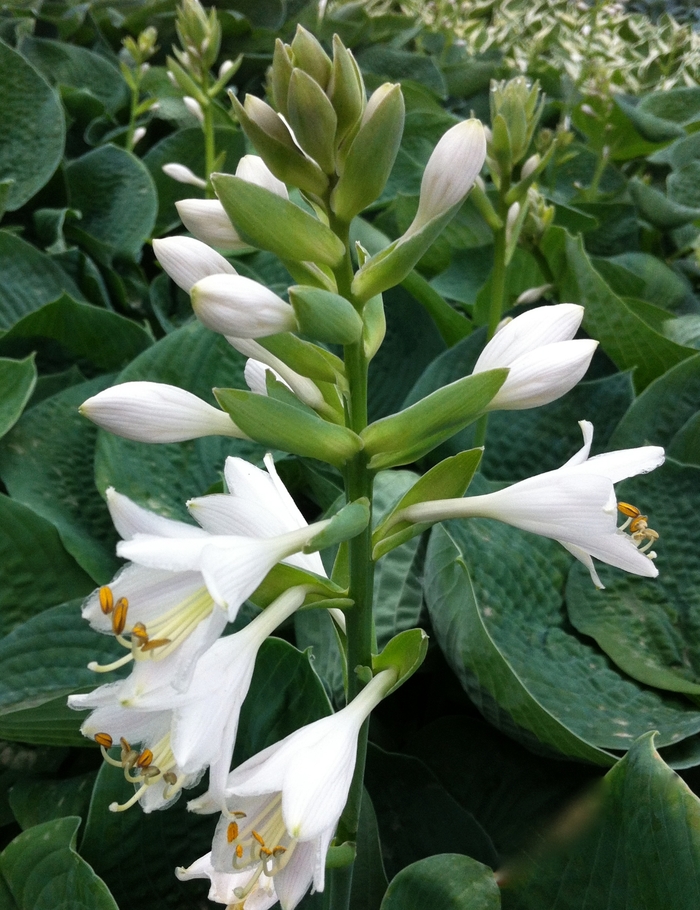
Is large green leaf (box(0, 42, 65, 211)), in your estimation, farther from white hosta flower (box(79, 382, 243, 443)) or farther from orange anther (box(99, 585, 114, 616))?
orange anther (box(99, 585, 114, 616))

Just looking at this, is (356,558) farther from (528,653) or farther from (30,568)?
(30,568)

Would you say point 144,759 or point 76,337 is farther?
point 76,337

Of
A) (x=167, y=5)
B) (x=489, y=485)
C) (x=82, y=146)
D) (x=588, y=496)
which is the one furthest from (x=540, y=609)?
(x=167, y=5)

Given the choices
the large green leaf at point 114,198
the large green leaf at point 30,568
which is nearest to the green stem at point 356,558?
the large green leaf at point 30,568

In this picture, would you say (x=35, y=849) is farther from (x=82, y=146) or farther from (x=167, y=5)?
(x=167, y=5)

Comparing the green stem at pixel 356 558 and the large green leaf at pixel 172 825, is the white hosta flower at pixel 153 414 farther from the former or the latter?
the large green leaf at pixel 172 825

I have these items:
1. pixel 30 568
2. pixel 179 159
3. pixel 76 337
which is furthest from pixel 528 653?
pixel 179 159

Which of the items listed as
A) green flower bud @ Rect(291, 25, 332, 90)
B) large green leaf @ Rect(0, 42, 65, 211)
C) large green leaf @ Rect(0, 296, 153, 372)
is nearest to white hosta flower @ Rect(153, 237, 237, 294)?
green flower bud @ Rect(291, 25, 332, 90)

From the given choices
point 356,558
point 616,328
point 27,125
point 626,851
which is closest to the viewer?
point 356,558
